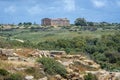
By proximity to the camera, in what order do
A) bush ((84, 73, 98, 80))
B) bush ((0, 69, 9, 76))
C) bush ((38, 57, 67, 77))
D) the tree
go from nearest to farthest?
bush ((0, 69, 9, 76)) → bush ((38, 57, 67, 77)) → bush ((84, 73, 98, 80)) → the tree

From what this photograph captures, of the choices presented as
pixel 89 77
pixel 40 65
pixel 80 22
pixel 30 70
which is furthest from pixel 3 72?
pixel 80 22

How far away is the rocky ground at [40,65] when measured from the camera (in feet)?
109

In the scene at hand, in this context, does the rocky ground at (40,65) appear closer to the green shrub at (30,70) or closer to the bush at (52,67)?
the green shrub at (30,70)

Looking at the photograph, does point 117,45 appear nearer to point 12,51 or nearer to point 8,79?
point 12,51

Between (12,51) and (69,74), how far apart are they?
626 cm

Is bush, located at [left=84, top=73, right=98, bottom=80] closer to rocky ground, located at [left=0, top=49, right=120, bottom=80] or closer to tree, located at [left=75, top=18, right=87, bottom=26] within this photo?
rocky ground, located at [left=0, top=49, right=120, bottom=80]

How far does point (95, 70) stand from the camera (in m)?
40.9

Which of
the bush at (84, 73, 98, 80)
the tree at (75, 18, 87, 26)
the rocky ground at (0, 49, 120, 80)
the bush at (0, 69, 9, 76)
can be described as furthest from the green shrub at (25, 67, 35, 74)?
the tree at (75, 18, 87, 26)

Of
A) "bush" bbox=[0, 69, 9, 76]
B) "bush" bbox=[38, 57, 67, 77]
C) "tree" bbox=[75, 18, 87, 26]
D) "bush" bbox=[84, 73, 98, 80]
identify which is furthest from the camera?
"tree" bbox=[75, 18, 87, 26]

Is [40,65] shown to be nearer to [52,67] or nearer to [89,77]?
[52,67]

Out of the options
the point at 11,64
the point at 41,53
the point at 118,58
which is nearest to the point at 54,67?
the point at 11,64

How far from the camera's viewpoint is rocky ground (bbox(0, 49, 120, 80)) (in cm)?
3312

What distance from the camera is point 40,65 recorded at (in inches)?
1373

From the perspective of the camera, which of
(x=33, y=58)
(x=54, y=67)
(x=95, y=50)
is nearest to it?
(x=54, y=67)
